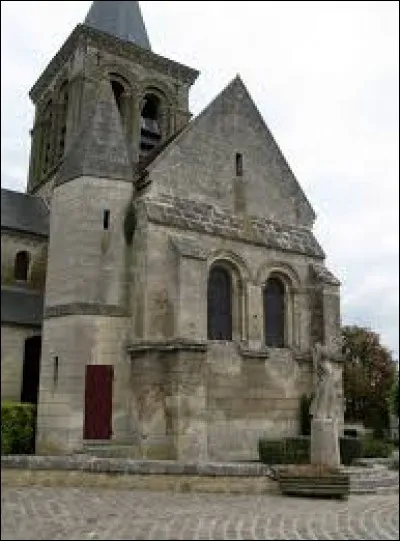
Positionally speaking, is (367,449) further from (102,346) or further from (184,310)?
(102,346)

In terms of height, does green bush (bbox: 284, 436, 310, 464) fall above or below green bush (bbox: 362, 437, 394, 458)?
above

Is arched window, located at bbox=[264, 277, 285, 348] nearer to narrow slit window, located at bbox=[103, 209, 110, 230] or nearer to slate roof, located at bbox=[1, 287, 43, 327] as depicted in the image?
narrow slit window, located at bbox=[103, 209, 110, 230]

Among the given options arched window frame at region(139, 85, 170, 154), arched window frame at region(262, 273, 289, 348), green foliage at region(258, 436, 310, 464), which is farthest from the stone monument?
arched window frame at region(139, 85, 170, 154)

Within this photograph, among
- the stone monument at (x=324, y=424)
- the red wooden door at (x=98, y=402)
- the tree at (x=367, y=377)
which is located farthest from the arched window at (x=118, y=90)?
the tree at (x=367, y=377)

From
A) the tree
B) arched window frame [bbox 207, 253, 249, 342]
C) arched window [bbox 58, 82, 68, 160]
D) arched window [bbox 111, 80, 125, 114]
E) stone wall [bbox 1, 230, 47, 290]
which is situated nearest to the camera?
arched window frame [bbox 207, 253, 249, 342]

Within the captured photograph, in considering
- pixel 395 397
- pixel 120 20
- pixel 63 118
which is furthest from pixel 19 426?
pixel 395 397

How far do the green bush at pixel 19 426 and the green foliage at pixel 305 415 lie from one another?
8.33 meters

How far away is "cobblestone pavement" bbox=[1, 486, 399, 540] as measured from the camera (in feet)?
26.3

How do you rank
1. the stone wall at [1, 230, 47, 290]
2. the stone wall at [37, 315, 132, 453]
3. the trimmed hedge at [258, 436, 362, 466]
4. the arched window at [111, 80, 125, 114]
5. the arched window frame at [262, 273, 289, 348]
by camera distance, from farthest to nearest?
the arched window at [111, 80, 125, 114] → the stone wall at [1, 230, 47, 290] → the arched window frame at [262, 273, 289, 348] → the trimmed hedge at [258, 436, 362, 466] → the stone wall at [37, 315, 132, 453]

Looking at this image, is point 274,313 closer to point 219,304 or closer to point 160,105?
point 219,304

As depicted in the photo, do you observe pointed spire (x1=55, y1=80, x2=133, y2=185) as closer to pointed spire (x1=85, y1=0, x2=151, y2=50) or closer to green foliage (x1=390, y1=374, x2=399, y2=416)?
pointed spire (x1=85, y1=0, x2=151, y2=50)

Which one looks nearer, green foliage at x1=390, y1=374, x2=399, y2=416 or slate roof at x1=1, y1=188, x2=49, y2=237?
slate roof at x1=1, y1=188, x2=49, y2=237

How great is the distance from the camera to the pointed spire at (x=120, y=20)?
100.0 feet

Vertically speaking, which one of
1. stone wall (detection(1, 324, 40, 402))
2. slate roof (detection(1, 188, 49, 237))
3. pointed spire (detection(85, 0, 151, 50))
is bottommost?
stone wall (detection(1, 324, 40, 402))
